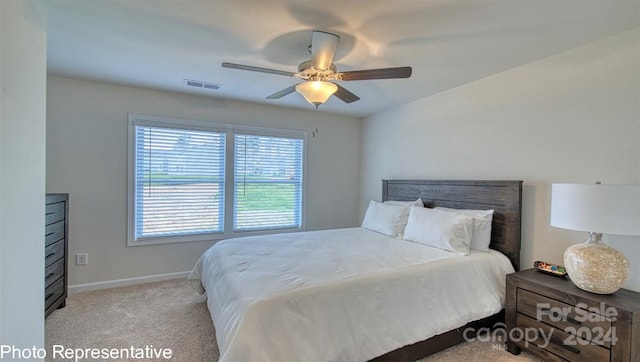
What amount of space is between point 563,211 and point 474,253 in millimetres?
828

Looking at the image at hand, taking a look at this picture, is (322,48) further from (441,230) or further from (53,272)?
(53,272)

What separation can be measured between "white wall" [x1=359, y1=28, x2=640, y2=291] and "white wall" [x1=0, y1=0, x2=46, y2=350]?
358 centimetres

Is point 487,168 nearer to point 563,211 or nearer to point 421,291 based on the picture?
point 563,211

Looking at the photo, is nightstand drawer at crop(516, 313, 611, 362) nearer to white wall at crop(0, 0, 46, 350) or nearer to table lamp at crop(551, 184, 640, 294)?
table lamp at crop(551, 184, 640, 294)

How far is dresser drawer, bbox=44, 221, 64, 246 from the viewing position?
2465 millimetres

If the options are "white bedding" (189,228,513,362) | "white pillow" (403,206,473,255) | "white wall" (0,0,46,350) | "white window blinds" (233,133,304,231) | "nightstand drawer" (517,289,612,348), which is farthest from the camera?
"white window blinds" (233,133,304,231)

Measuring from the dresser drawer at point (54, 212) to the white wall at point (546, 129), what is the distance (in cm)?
391

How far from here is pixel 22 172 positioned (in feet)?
4.88

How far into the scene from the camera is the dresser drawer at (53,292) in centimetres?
250

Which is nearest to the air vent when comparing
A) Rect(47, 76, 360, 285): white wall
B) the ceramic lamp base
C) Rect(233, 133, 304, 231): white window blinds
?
Rect(47, 76, 360, 285): white wall

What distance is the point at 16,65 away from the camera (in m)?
1.42

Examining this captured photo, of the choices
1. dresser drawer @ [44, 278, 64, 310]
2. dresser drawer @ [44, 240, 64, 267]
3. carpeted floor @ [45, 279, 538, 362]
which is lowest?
carpeted floor @ [45, 279, 538, 362]

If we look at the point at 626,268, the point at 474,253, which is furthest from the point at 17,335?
the point at 626,268

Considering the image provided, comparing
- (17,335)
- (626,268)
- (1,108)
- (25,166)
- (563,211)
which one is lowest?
(17,335)
